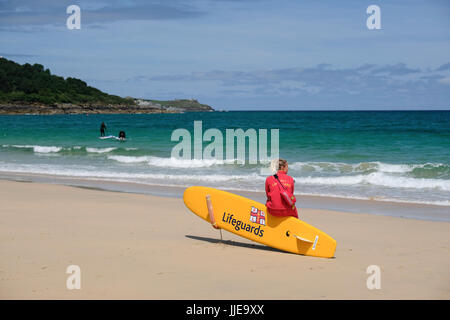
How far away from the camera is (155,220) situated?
8.47 metres

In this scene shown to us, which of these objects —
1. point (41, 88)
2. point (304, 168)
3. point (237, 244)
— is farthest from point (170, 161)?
point (41, 88)

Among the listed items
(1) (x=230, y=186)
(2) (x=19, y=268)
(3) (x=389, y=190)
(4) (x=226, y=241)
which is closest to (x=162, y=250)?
(4) (x=226, y=241)

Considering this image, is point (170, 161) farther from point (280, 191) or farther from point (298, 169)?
point (280, 191)

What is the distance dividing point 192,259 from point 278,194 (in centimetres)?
137

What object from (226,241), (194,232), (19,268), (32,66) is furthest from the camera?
(32,66)

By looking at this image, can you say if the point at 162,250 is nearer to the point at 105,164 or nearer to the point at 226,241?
the point at 226,241

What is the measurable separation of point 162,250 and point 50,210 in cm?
377

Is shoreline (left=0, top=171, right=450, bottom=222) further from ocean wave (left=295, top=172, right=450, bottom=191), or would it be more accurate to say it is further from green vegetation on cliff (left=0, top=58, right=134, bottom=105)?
green vegetation on cliff (left=0, top=58, right=134, bottom=105)

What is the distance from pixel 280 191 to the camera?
20.4ft

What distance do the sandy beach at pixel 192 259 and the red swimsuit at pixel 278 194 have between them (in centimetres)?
52

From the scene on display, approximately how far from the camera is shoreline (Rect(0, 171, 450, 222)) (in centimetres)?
994

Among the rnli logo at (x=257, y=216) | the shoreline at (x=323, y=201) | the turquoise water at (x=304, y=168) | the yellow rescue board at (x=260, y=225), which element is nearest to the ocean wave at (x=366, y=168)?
the turquoise water at (x=304, y=168)

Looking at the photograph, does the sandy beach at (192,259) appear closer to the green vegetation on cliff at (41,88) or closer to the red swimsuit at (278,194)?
the red swimsuit at (278,194)
